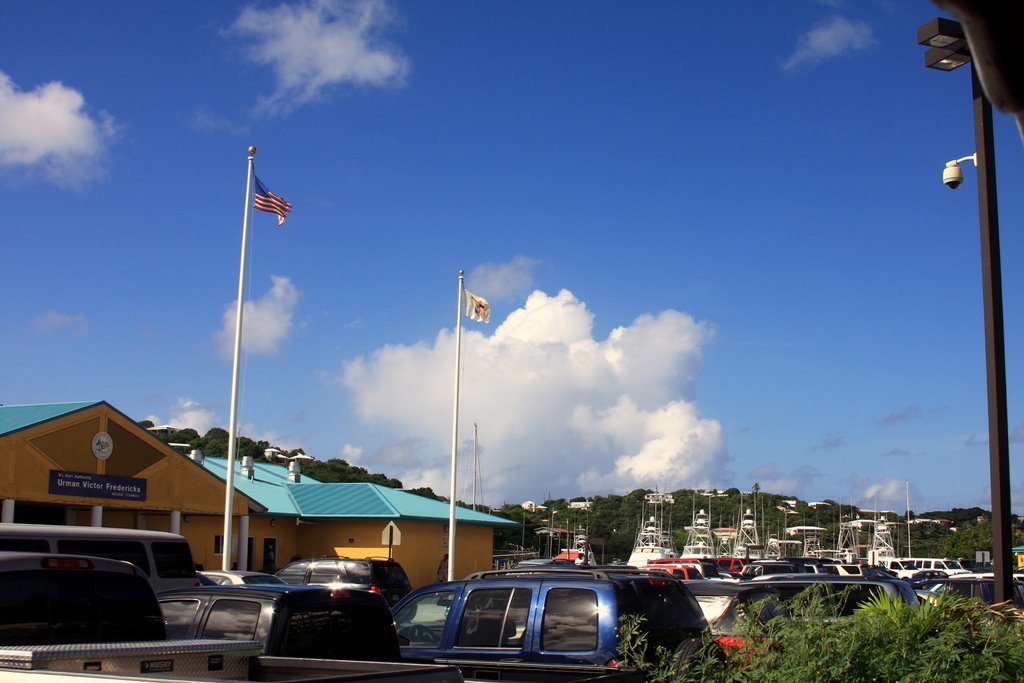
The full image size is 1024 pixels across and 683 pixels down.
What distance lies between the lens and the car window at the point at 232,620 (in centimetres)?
834

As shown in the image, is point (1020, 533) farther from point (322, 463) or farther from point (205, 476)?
point (205, 476)

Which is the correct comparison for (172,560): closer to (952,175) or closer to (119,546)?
(119,546)

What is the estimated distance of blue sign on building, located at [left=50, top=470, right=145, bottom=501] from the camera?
31.5 meters

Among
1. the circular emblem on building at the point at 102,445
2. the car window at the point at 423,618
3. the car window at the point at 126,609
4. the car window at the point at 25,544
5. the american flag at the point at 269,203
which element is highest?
the american flag at the point at 269,203

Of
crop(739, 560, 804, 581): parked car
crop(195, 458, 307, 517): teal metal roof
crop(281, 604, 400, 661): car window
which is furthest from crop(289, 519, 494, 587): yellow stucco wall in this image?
crop(281, 604, 400, 661): car window

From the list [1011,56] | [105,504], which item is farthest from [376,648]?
[105,504]

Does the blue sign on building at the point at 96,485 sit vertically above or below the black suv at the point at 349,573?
above

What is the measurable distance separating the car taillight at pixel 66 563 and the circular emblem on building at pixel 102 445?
2808 cm

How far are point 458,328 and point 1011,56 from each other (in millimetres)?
38924

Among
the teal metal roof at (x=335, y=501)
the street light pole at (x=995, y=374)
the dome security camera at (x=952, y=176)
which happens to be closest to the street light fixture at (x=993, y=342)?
the street light pole at (x=995, y=374)

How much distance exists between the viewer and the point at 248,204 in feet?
103

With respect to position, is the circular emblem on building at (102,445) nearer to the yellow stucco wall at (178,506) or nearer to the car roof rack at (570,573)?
the yellow stucco wall at (178,506)

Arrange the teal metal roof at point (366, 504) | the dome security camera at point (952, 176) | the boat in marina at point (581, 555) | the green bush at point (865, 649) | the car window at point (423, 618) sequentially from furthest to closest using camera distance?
1. the teal metal roof at point (366, 504)
2. the boat in marina at point (581, 555)
3. the dome security camera at point (952, 176)
4. the car window at point (423, 618)
5. the green bush at point (865, 649)

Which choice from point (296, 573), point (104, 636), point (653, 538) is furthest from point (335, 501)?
point (653, 538)
